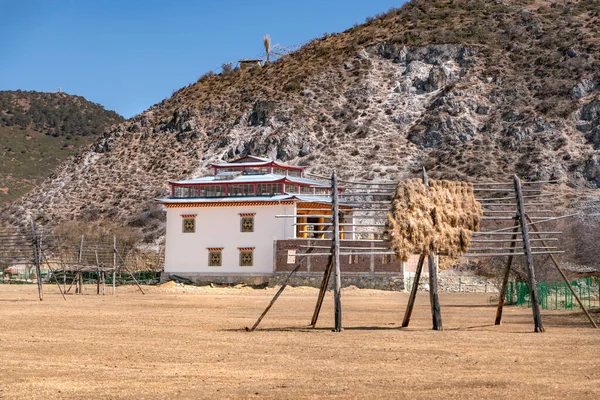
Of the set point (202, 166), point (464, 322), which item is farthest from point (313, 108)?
point (464, 322)

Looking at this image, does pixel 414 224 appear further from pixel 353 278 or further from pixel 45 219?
pixel 45 219

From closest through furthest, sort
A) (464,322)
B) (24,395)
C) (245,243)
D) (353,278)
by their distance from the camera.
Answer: (24,395), (464,322), (353,278), (245,243)

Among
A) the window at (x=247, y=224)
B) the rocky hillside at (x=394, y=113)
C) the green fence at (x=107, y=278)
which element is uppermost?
the rocky hillside at (x=394, y=113)

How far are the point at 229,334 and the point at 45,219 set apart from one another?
67.4 meters

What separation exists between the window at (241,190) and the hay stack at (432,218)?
35.7 meters

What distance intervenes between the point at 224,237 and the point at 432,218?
116ft

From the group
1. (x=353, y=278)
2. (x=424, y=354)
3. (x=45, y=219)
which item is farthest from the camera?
(x=45, y=219)

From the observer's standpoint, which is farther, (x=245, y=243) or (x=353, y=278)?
(x=245, y=243)

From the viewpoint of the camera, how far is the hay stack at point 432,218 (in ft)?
65.7

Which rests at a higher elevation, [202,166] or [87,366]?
[202,166]

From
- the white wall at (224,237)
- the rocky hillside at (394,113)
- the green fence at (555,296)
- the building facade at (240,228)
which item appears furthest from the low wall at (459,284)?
the rocky hillside at (394,113)

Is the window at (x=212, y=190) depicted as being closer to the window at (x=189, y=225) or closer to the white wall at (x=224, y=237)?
the white wall at (x=224, y=237)

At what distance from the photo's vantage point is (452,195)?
2095 cm

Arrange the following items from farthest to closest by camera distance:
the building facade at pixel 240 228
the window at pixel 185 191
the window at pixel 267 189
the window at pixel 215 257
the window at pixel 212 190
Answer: the window at pixel 185 191
the window at pixel 212 190
the window at pixel 267 189
the window at pixel 215 257
the building facade at pixel 240 228
